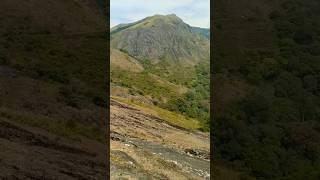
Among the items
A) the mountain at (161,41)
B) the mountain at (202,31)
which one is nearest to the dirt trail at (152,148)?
the mountain at (161,41)

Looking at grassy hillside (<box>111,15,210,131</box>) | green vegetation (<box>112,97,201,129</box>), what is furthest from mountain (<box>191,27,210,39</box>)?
green vegetation (<box>112,97,201,129</box>)

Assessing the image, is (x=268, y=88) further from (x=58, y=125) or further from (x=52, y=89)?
(x=58, y=125)

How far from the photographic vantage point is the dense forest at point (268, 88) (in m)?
46.1

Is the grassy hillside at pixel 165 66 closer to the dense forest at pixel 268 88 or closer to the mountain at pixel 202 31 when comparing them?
the mountain at pixel 202 31

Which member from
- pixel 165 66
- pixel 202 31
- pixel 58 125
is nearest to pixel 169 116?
pixel 58 125

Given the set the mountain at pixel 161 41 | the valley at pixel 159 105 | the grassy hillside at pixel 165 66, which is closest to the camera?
the valley at pixel 159 105

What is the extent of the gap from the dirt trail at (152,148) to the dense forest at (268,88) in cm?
301

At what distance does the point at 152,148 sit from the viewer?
42406mm

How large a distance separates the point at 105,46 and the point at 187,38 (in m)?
56.3

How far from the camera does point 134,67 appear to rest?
79.1 m

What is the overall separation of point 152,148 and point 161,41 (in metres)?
71.1

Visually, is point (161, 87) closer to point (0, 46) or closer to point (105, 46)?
point (105, 46)

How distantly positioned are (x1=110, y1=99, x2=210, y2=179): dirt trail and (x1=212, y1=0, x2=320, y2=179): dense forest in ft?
9.88

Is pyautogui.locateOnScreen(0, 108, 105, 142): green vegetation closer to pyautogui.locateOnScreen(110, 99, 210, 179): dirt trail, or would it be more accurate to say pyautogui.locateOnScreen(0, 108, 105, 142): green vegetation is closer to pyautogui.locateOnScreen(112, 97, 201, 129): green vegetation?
pyautogui.locateOnScreen(110, 99, 210, 179): dirt trail
